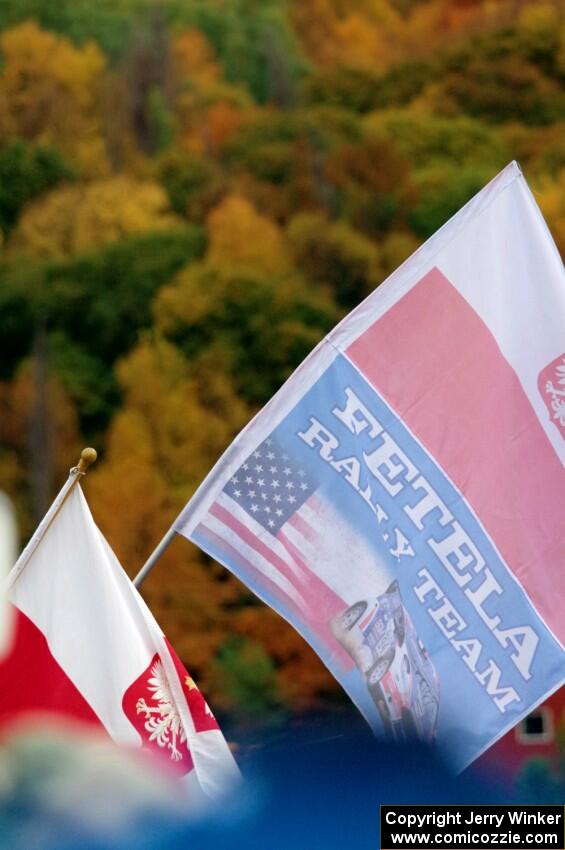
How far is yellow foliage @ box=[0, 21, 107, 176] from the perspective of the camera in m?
17.1

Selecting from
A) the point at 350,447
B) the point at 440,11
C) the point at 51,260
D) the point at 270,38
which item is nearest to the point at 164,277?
the point at 51,260

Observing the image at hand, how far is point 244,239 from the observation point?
1620 centimetres

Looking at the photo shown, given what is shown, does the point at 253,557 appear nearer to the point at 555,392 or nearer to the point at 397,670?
the point at 397,670

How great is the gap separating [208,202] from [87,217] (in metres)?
1.30

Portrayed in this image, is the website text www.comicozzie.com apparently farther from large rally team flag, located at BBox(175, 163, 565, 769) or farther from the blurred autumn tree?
the blurred autumn tree

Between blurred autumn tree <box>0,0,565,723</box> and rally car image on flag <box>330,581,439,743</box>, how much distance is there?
8.37m

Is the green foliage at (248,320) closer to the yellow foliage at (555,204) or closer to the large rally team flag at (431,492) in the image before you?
the yellow foliage at (555,204)

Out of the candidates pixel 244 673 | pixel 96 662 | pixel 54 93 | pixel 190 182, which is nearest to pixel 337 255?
pixel 190 182

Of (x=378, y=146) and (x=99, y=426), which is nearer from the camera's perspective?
(x=99, y=426)

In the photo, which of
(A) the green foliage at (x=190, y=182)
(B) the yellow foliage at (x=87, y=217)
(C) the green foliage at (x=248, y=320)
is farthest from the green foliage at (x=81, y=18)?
(C) the green foliage at (x=248, y=320)

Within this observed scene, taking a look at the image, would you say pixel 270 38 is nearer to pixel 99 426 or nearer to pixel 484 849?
pixel 99 426

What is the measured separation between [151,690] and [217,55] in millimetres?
15666

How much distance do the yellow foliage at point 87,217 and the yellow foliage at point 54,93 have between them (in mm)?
358

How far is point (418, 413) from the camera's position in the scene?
10.3ft
